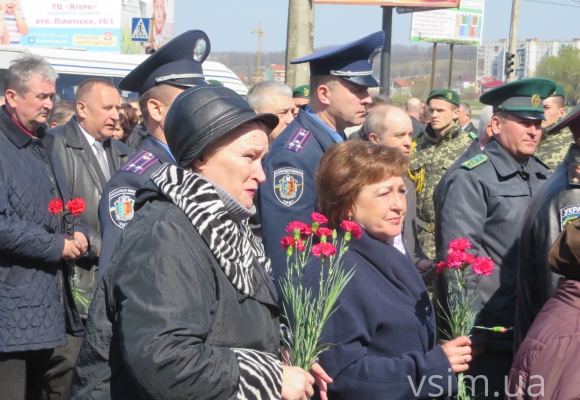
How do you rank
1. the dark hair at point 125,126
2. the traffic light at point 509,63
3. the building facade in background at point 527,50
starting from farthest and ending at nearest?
the building facade in background at point 527,50
the traffic light at point 509,63
the dark hair at point 125,126

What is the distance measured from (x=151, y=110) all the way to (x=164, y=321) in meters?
2.07

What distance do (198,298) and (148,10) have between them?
111 ft

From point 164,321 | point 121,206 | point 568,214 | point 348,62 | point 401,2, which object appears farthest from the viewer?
point 401,2

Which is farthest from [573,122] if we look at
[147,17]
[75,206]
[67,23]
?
[67,23]

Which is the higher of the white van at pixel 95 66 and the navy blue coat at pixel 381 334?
the white van at pixel 95 66

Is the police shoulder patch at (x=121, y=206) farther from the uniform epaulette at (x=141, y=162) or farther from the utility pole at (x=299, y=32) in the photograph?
the utility pole at (x=299, y=32)

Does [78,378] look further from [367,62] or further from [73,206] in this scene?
[367,62]

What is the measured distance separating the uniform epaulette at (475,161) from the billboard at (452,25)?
27.5 metres

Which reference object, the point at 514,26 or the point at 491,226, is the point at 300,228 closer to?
the point at 491,226

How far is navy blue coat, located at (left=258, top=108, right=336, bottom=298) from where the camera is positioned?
3.78 metres

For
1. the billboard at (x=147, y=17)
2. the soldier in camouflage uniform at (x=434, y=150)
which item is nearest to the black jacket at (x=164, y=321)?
the soldier in camouflage uniform at (x=434, y=150)

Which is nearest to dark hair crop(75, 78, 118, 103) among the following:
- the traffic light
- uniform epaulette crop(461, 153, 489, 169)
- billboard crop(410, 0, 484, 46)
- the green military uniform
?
uniform epaulette crop(461, 153, 489, 169)

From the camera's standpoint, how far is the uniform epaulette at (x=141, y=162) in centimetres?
360

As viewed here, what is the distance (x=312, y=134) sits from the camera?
163 inches
